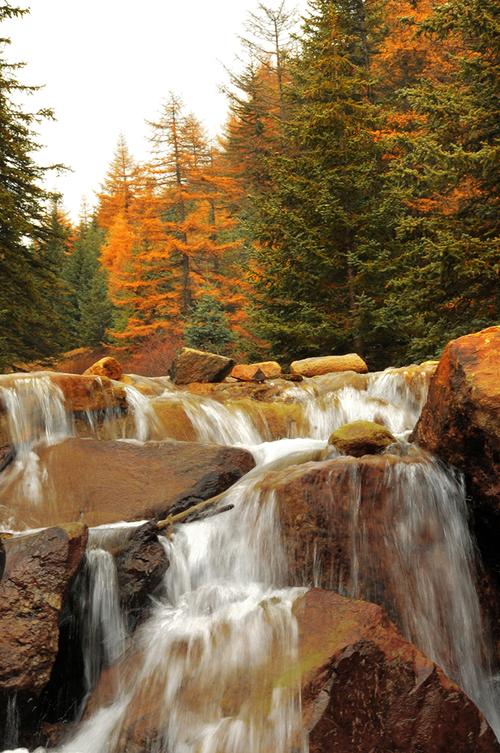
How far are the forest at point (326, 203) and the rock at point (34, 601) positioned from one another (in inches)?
303

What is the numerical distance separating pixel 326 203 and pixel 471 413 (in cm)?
984

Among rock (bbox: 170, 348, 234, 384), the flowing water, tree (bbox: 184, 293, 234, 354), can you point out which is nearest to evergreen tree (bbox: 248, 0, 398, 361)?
rock (bbox: 170, 348, 234, 384)

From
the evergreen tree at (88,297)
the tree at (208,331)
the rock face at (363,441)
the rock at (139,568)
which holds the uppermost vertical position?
the evergreen tree at (88,297)

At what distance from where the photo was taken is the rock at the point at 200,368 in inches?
436

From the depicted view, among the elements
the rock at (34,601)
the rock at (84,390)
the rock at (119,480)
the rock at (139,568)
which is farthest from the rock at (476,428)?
the rock at (84,390)

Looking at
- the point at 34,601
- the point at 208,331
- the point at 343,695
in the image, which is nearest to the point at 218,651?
the point at 343,695

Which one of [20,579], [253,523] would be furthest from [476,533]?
[20,579]

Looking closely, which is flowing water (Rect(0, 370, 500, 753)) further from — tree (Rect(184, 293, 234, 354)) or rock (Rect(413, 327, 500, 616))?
tree (Rect(184, 293, 234, 354))

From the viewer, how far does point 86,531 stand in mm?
4637

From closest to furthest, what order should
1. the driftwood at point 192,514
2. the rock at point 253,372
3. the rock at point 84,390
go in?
1. the driftwood at point 192,514
2. the rock at point 84,390
3. the rock at point 253,372

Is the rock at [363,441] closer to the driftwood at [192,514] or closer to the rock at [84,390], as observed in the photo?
the driftwood at [192,514]

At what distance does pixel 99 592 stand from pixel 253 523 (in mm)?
1500

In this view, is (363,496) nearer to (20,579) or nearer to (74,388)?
(20,579)

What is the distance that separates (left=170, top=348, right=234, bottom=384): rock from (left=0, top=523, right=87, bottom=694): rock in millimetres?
6680
